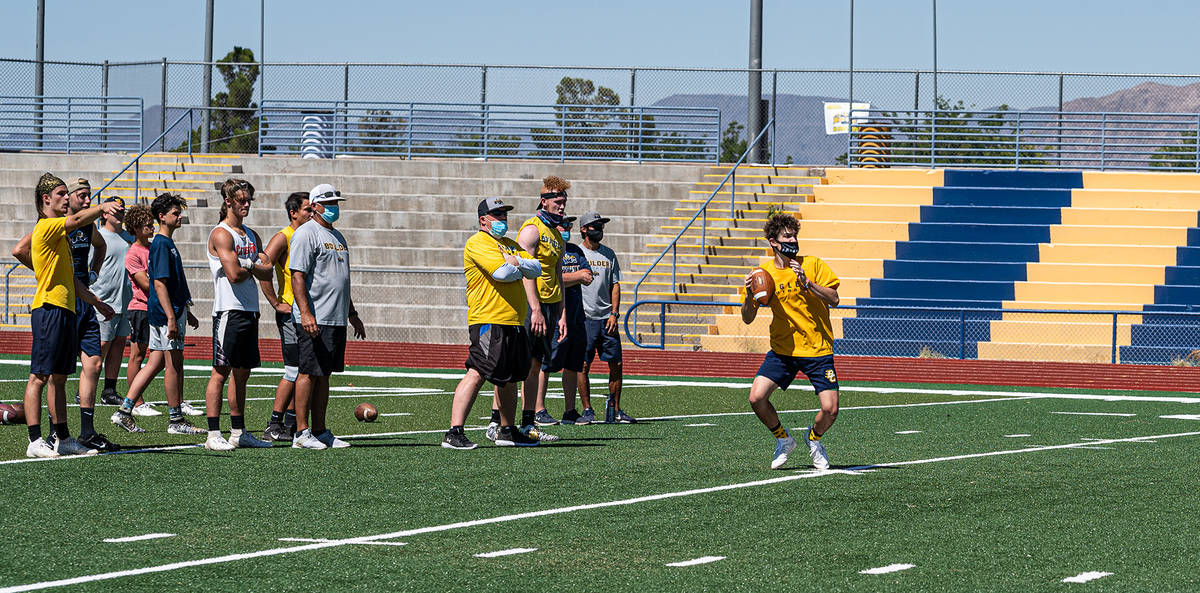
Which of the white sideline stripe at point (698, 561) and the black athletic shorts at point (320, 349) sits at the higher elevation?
the black athletic shorts at point (320, 349)

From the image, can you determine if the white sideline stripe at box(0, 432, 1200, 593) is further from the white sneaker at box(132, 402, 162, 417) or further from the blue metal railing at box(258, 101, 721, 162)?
the blue metal railing at box(258, 101, 721, 162)

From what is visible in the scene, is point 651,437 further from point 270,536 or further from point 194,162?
point 194,162

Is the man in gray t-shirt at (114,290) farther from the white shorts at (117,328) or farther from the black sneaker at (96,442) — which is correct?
the black sneaker at (96,442)

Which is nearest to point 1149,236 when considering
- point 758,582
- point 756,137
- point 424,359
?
point 756,137

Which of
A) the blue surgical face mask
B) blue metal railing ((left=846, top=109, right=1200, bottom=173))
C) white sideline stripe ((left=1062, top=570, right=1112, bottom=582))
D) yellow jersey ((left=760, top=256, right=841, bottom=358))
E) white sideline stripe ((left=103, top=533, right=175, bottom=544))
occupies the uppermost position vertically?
blue metal railing ((left=846, top=109, right=1200, bottom=173))

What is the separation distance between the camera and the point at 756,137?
30.7 meters

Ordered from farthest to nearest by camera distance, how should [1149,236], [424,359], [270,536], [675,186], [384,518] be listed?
[675,186]
[1149,236]
[424,359]
[384,518]
[270,536]

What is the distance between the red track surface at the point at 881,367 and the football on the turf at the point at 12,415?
10.9m

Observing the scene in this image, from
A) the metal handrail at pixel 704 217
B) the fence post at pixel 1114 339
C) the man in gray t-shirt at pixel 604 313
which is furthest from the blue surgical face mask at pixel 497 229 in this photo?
the metal handrail at pixel 704 217

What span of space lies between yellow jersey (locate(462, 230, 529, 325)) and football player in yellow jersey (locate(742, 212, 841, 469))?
1.86 m

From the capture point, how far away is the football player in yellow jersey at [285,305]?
11.4 meters

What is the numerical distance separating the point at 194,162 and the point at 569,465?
76.7ft

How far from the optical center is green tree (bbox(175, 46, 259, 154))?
33312mm

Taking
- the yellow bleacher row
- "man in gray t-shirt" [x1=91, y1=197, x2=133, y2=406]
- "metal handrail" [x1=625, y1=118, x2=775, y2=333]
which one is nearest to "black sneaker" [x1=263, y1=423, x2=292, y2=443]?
"man in gray t-shirt" [x1=91, y1=197, x2=133, y2=406]
